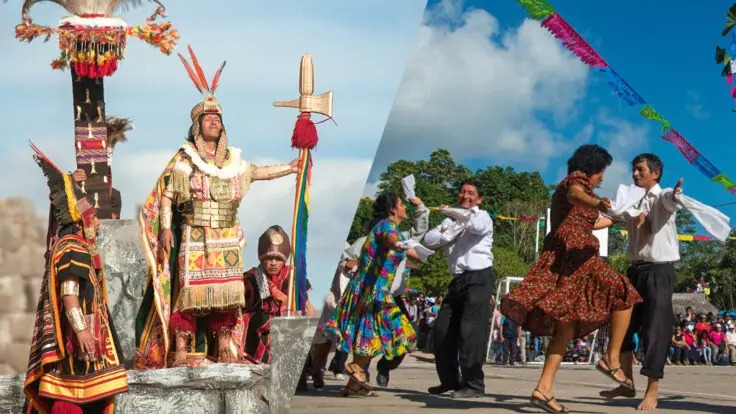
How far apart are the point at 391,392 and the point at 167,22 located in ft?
8.56

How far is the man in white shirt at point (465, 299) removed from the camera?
5938 mm

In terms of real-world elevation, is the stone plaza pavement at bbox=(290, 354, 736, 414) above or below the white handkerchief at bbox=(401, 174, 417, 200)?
below

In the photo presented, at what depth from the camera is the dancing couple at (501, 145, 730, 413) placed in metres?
4.83

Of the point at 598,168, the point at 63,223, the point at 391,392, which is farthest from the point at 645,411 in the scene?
the point at 63,223

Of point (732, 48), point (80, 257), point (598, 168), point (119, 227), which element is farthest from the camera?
point (732, 48)

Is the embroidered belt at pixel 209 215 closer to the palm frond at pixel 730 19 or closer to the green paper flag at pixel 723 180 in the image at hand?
the palm frond at pixel 730 19

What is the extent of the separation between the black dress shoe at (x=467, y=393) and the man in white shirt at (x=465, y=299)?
0.06 m

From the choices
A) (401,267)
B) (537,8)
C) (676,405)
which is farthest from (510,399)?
(537,8)

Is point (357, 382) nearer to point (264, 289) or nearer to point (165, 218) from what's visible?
point (264, 289)

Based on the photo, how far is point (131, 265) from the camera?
257 inches

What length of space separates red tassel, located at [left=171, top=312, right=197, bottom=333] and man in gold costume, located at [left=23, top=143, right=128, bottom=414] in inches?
50.0

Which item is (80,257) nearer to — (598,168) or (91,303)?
(91,303)

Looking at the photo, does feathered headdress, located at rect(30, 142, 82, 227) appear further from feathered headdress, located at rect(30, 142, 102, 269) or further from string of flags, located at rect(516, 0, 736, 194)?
string of flags, located at rect(516, 0, 736, 194)

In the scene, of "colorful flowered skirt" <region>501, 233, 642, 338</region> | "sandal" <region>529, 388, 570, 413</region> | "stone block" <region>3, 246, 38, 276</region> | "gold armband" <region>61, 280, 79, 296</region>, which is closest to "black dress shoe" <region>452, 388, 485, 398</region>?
"colorful flowered skirt" <region>501, 233, 642, 338</region>
